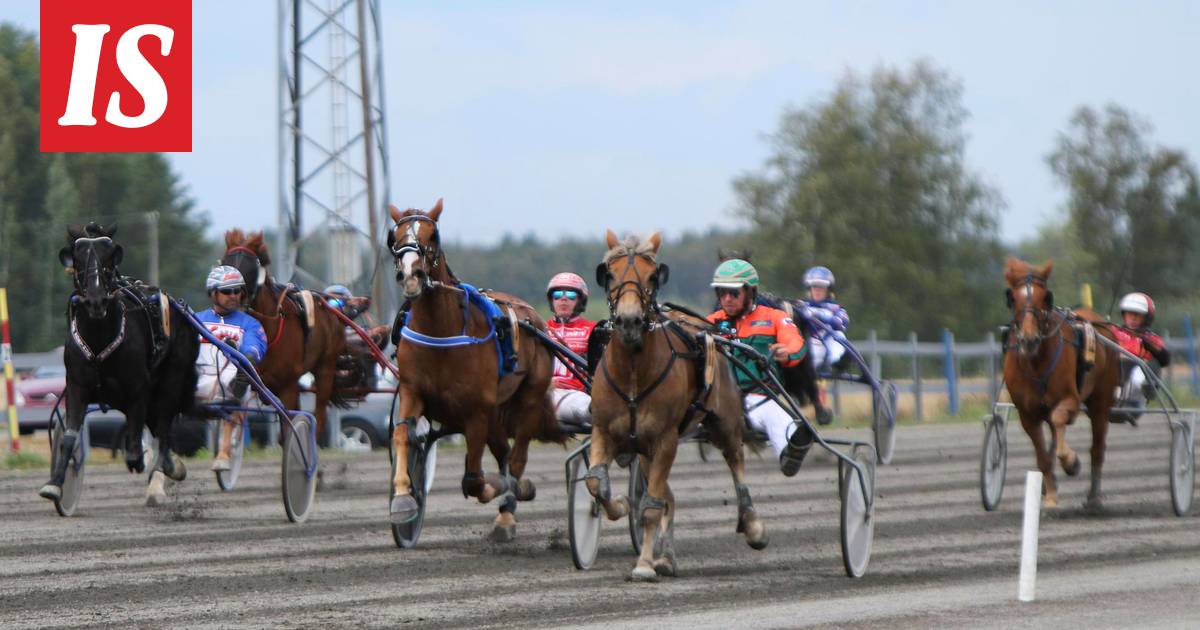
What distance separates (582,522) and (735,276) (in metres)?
1.85

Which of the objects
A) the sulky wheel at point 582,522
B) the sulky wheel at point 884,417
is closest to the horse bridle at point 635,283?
the sulky wheel at point 582,522

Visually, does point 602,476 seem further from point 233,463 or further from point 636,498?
point 233,463

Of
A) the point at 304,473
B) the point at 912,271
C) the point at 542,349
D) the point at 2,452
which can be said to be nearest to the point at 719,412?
the point at 542,349

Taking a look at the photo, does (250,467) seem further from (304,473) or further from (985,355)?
(985,355)

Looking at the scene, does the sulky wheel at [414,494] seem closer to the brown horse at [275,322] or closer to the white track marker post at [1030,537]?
the brown horse at [275,322]

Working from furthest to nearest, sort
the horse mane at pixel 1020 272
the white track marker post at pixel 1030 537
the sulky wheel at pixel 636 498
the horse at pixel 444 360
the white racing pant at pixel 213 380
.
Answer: the horse mane at pixel 1020 272
the white racing pant at pixel 213 380
the sulky wheel at pixel 636 498
the horse at pixel 444 360
the white track marker post at pixel 1030 537

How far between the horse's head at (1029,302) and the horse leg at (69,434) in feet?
22.1

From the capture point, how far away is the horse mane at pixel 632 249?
29.0ft

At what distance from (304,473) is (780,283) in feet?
131

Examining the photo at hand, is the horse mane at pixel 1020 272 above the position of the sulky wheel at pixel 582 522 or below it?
above

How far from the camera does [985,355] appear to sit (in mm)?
30422

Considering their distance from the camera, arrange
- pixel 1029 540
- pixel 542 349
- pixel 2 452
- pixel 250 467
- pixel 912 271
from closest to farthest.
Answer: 1. pixel 1029 540
2. pixel 542 349
3. pixel 250 467
4. pixel 2 452
5. pixel 912 271

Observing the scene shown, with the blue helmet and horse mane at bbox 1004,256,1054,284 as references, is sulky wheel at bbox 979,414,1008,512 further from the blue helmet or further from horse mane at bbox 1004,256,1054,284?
the blue helmet

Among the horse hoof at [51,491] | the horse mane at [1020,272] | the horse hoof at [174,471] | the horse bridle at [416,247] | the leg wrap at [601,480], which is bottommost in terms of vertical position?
the horse hoof at [51,491]
